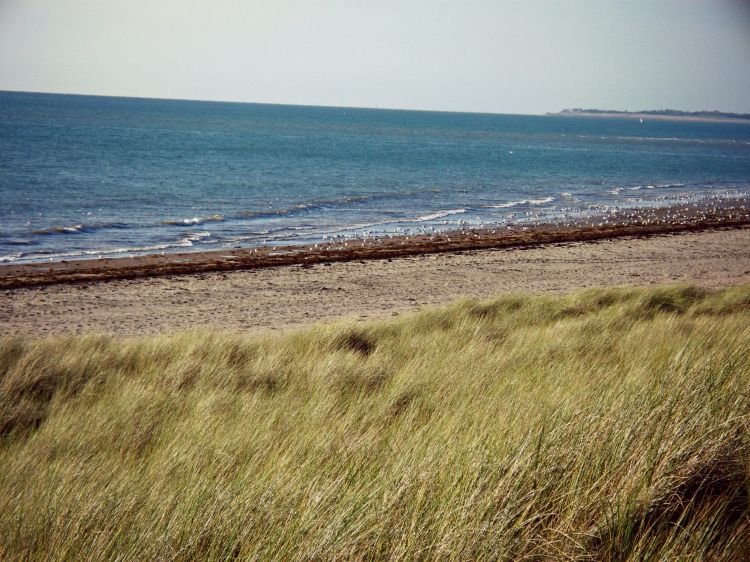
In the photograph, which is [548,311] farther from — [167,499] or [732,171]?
[732,171]

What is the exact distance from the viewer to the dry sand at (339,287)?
13.2m

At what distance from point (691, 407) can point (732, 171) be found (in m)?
71.8

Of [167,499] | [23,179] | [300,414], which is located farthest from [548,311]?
[23,179]

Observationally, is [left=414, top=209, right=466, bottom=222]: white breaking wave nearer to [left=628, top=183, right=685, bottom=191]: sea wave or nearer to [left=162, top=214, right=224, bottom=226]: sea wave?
[left=162, top=214, right=224, bottom=226]: sea wave

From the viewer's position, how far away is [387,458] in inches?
135

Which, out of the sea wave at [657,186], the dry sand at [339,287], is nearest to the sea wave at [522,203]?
the sea wave at [657,186]

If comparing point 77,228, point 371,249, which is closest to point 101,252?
point 77,228

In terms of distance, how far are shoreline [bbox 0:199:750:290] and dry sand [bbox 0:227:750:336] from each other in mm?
698

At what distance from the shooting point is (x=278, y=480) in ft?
9.91

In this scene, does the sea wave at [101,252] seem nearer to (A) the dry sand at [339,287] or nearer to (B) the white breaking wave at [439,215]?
(A) the dry sand at [339,287]

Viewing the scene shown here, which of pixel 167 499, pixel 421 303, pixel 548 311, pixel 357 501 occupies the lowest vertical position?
pixel 421 303

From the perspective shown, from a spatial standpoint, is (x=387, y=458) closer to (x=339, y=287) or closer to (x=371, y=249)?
(x=339, y=287)

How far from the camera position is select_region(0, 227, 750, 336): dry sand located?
13180 millimetres

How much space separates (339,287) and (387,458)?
13.0m
